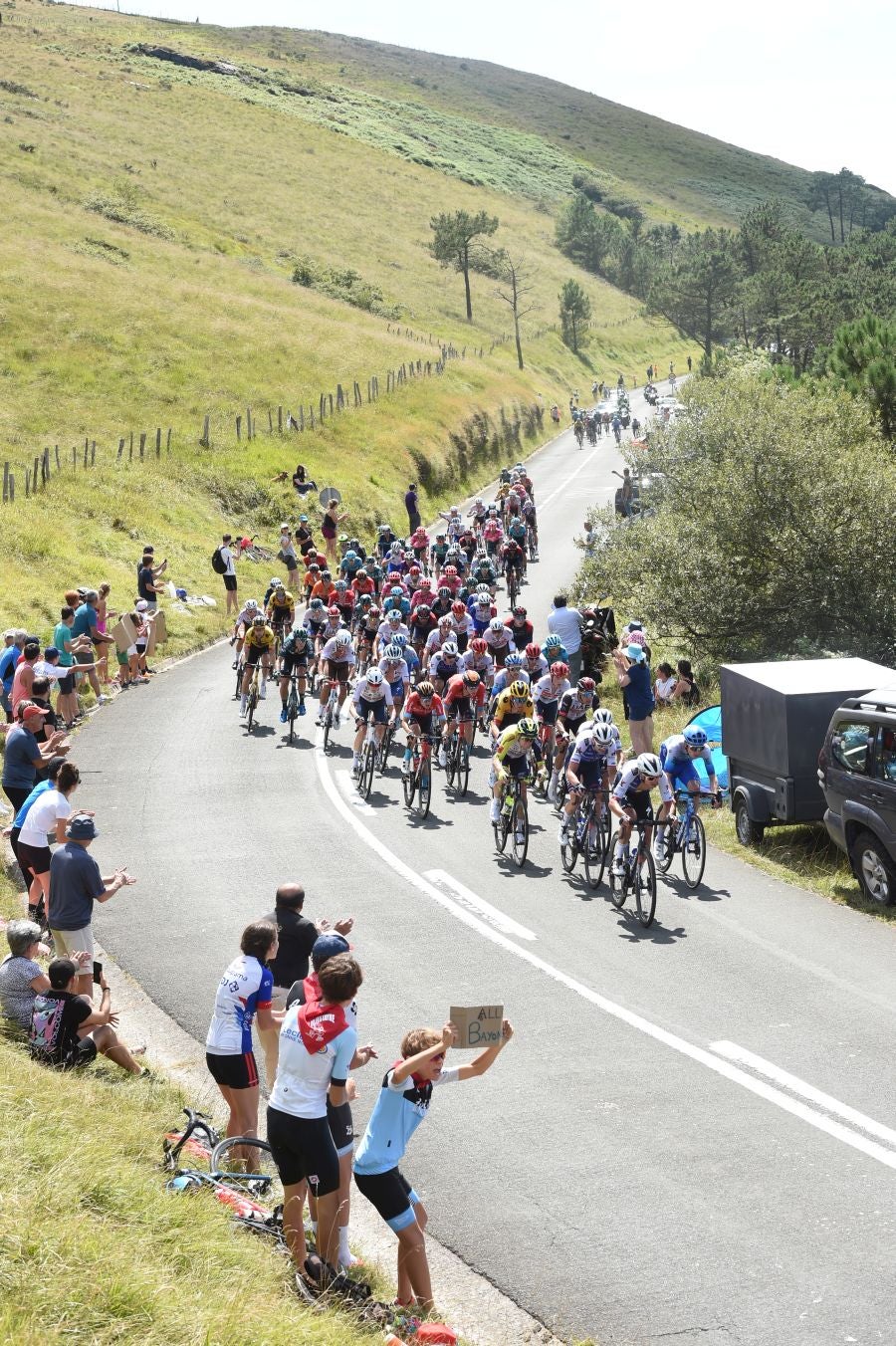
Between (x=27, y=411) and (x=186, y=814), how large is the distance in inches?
1118

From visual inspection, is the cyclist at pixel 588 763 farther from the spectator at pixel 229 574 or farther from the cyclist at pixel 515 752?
the spectator at pixel 229 574

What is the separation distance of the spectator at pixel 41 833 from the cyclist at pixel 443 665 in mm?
9417

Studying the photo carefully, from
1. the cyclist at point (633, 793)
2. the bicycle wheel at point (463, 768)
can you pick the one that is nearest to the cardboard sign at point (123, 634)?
the bicycle wheel at point (463, 768)

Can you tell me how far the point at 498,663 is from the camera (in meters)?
23.4

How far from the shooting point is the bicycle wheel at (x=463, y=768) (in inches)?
796

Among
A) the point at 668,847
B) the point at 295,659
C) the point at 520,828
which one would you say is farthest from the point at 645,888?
the point at 295,659

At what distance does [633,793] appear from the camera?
1465 cm

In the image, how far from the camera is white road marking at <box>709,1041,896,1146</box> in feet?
31.6

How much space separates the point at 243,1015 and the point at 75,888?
2.71m

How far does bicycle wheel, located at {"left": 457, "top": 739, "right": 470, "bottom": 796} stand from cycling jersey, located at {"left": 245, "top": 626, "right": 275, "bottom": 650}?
5.13m

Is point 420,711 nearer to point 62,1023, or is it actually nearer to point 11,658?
point 11,658

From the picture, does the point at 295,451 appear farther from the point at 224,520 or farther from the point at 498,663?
the point at 498,663

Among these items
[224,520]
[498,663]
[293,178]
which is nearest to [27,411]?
[224,520]

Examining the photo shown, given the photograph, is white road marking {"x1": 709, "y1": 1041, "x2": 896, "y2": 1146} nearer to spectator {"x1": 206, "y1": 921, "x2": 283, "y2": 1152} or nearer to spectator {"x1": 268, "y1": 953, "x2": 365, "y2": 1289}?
spectator {"x1": 206, "y1": 921, "x2": 283, "y2": 1152}
